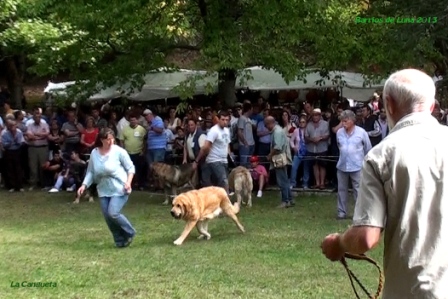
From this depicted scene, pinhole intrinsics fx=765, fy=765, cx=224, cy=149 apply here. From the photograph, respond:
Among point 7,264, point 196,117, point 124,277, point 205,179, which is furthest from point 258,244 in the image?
point 196,117

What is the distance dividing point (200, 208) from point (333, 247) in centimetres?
834

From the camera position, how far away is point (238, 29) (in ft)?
57.8

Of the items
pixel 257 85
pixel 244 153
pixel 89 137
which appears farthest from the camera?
pixel 257 85

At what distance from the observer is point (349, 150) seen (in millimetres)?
13086

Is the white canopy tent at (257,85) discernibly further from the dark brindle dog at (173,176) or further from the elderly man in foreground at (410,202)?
the elderly man in foreground at (410,202)

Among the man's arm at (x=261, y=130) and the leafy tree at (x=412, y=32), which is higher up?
the leafy tree at (x=412, y=32)

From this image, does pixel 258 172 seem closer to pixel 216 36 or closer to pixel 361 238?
pixel 216 36

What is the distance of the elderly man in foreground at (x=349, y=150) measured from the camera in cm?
1307

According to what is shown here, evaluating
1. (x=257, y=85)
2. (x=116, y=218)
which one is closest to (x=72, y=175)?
(x=116, y=218)

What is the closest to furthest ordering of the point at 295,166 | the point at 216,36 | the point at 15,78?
the point at 216,36 < the point at 295,166 < the point at 15,78

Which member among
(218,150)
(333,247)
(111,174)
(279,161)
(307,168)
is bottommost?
(307,168)

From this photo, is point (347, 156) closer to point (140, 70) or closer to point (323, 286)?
point (323, 286)

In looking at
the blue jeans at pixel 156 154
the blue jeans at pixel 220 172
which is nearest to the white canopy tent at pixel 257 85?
the blue jeans at pixel 156 154

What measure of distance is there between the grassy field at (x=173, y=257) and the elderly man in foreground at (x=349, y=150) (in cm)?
68
